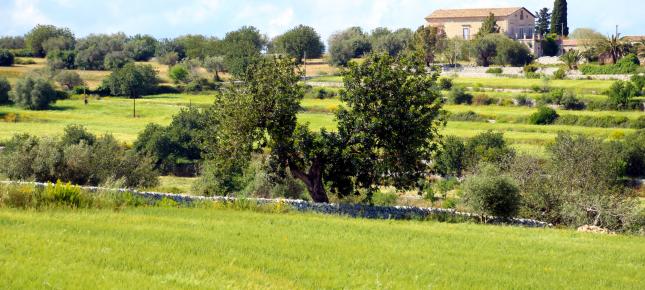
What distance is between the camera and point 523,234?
2177 cm

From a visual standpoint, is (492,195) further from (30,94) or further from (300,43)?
(300,43)

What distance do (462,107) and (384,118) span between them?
53.8 meters

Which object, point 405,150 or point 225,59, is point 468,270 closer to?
point 405,150

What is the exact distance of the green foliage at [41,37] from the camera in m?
142

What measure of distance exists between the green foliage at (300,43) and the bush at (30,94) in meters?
43.1

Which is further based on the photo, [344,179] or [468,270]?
[344,179]

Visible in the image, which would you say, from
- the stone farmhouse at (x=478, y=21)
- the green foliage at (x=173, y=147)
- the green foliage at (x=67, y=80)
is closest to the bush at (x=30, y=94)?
the green foliage at (x=67, y=80)

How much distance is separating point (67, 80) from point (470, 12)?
207 ft

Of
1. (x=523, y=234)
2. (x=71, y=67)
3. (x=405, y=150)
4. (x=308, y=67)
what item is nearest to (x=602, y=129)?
(x=405, y=150)

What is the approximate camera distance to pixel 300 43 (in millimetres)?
129750

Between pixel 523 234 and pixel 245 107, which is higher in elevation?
pixel 245 107

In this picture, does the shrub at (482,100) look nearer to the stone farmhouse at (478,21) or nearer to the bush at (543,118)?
the bush at (543,118)

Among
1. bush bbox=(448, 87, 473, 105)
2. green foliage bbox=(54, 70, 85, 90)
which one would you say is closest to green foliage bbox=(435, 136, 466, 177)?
bush bbox=(448, 87, 473, 105)

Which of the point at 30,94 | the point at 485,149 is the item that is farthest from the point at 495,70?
the point at 30,94
